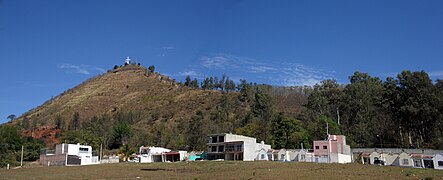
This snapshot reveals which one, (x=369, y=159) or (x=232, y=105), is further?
(x=232, y=105)

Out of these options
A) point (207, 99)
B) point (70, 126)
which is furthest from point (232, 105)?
point (70, 126)

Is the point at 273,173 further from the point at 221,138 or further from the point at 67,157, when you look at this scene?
the point at 67,157

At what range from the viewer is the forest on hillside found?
260 feet

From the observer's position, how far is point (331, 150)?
246ft

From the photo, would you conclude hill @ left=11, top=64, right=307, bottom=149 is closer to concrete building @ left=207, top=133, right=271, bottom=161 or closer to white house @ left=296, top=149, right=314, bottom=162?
concrete building @ left=207, top=133, right=271, bottom=161

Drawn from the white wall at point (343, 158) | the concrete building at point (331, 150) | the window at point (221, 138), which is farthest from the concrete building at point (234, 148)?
the white wall at point (343, 158)

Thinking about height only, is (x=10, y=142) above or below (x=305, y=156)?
above

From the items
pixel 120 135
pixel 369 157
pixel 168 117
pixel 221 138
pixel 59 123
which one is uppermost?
pixel 168 117

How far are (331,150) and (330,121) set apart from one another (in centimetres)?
1600

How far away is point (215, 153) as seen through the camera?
85062 millimetres

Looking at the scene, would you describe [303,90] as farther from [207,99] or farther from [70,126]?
[70,126]

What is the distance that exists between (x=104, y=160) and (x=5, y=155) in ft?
70.5

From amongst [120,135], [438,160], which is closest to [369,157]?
[438,160]

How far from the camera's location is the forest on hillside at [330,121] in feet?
260
